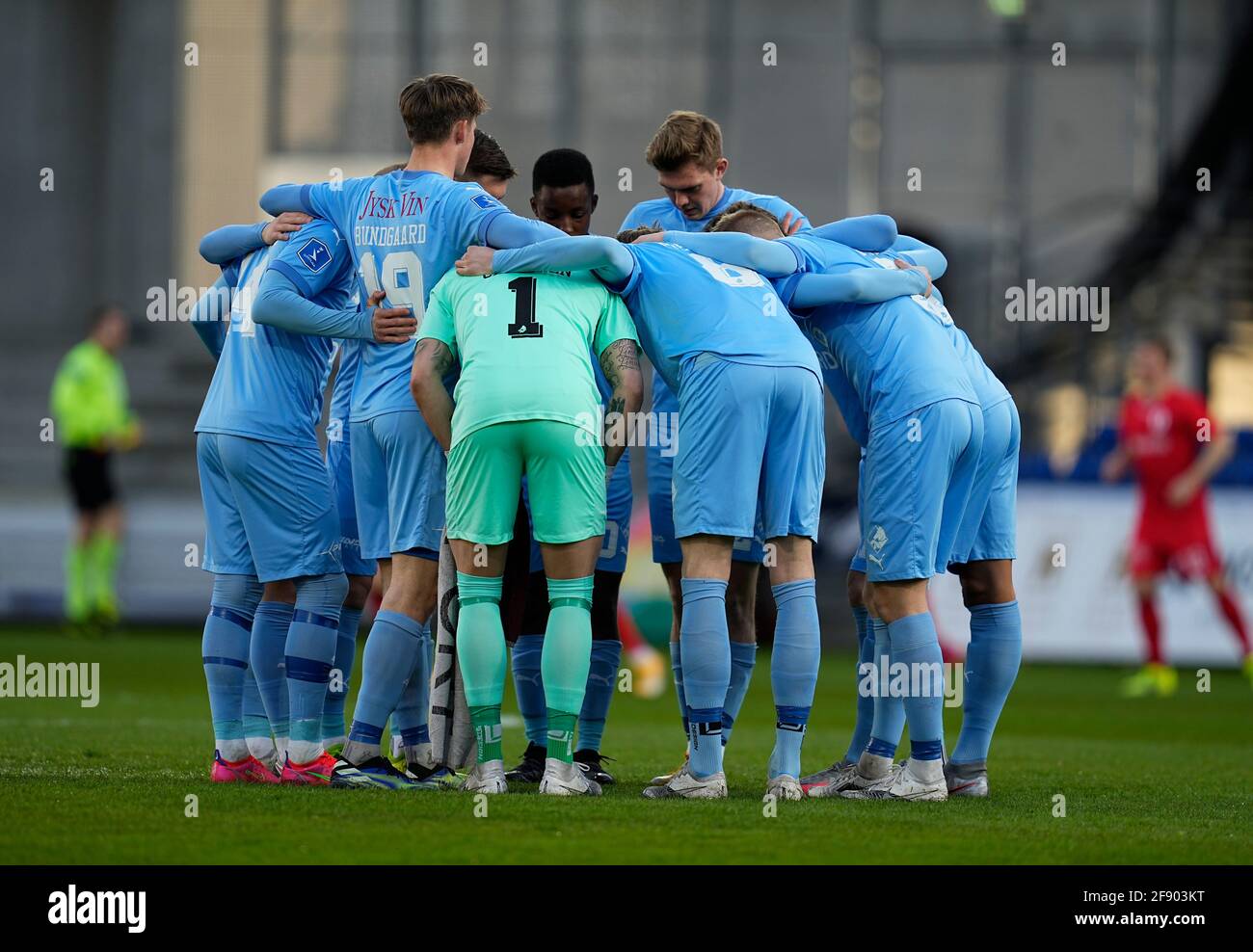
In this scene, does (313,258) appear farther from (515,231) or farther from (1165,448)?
(1165,448)

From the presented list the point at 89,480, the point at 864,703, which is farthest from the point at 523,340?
the point at 89,480

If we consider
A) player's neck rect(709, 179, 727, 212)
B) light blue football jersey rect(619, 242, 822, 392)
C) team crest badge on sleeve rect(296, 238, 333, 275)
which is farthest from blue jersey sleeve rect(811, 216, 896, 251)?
team crest badge on sleeve rect(296, 238, 333, 275)

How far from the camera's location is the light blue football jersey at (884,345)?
233 inches

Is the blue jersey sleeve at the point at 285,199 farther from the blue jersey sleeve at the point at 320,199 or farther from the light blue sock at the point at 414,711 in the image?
the light blue sock at the point at 414,711

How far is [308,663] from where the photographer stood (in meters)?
6.08

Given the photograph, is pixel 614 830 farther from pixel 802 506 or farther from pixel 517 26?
pixel 517 26

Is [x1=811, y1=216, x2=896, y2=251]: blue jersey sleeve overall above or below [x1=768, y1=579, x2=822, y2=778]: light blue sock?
above

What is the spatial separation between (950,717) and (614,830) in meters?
5.66

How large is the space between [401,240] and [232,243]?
0.84 meters

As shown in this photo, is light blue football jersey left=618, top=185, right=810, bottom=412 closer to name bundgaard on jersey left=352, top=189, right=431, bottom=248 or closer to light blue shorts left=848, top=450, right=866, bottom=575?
light blue shorts left=848, top=450, right=866, bottom=575

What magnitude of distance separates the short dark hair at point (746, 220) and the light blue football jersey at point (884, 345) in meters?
0.10

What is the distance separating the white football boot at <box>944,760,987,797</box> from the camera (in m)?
6.23

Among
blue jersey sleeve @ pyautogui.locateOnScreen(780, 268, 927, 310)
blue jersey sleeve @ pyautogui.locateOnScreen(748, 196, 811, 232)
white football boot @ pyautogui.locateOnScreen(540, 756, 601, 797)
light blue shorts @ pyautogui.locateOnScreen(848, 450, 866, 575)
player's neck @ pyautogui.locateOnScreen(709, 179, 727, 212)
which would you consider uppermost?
player's neck @ pyautogui.locateOnScreen(709, 179, 727, 212)
